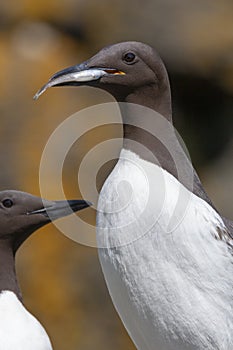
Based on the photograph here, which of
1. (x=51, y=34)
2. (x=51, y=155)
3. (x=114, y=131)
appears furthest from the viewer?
(x=51, y=34)

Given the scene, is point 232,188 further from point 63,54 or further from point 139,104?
point 139,104

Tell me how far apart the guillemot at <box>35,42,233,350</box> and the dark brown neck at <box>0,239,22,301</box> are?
1.33ft

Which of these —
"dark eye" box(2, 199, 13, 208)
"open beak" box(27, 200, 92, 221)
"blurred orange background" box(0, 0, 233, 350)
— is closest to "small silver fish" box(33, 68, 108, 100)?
"open beak" box(27, 200, 92, 221)

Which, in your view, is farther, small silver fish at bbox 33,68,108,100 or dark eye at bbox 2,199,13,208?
dark eye at bbox 2,199,13,208

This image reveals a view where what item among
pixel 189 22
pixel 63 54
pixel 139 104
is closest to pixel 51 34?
→ pixel 63 54

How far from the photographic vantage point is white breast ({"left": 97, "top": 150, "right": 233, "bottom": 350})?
443cm

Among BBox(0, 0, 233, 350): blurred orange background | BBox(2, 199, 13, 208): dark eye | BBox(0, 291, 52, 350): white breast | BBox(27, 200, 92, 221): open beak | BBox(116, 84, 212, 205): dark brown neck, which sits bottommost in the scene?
BBox(0, 0, 233, 350): blurred orange background

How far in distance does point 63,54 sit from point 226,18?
50.9 inches

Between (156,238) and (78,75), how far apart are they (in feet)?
2.06

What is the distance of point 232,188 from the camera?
952 centimetres

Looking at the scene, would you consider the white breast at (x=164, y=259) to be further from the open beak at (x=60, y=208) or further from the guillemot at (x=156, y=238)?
the open beak at (x=60, y=208)

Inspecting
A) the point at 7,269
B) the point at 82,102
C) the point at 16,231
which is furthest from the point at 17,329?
the point at 82,102

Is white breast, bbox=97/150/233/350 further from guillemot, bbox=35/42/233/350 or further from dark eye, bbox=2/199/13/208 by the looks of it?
dark eye, bbox=2/199/13/208

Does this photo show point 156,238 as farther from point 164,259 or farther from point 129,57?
point 129,57
